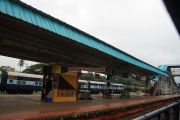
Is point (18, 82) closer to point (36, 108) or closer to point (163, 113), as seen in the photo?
point (36, 108)

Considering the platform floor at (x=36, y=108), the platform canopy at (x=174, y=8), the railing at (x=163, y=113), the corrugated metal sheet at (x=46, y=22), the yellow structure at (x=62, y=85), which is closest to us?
the platform canopy at (x=174, y=8)

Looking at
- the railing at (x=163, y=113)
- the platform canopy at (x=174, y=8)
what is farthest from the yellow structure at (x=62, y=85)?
the platform canopy at (x=174, y=8)

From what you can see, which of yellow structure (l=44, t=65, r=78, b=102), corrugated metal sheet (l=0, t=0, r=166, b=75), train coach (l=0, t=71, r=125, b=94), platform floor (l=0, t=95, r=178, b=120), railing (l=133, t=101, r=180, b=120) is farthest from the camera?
train coach (l=0, t=71, r=125, b=94)

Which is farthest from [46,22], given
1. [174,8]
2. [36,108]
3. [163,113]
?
[174,8]

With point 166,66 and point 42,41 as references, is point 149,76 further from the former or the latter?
point 42,41

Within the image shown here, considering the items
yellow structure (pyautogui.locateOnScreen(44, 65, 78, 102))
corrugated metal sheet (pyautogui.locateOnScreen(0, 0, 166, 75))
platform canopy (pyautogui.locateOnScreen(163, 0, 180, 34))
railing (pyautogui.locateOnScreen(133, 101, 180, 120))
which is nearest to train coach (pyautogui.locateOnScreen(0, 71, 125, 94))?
yellow structure (pyautogui.locateOnScreen(44, 65, 78, 102))

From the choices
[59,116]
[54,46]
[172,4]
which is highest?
[54,46]

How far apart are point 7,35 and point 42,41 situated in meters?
1.77

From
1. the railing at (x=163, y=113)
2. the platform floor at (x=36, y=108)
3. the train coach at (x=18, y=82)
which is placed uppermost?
the train coach at (x=18, y=82)

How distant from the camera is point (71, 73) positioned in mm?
18703

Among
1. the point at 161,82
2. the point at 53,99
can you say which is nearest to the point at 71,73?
the point at 53,99

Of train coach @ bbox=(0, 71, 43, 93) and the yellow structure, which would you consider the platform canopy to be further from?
train coach @ bbox=(0, 71, 43, 93)

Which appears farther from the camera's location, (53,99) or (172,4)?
(53,99)

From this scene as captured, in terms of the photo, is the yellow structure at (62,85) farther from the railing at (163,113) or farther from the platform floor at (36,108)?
the railing at (163,113)
